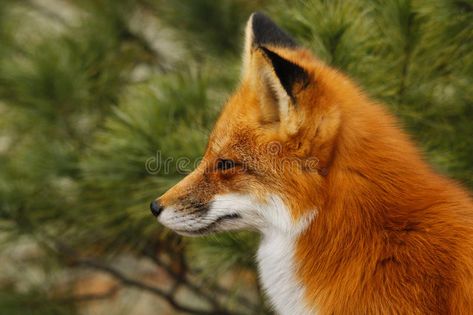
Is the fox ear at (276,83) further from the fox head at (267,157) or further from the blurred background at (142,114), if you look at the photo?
the blurred background at (142,114)

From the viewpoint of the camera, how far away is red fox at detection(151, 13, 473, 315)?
1.41 metres

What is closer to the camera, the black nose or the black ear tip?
the black nose

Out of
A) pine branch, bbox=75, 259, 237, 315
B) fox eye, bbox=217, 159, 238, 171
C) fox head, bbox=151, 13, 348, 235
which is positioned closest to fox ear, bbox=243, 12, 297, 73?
fox head, bbox=151, 13, 348, 235

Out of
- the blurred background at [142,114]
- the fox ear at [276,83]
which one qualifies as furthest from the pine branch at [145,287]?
the fox ear at [276,83]

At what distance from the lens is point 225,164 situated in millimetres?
1578

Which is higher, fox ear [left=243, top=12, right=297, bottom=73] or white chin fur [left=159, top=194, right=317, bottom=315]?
fox ear [left=243, top=12, right=297, bottom=73]

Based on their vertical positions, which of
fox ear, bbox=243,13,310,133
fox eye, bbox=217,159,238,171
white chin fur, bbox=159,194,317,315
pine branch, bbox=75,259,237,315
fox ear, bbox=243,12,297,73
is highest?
fox ear, bbox=243,12,297,73

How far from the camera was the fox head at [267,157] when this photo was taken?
1.49m

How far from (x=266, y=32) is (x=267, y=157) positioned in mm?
401

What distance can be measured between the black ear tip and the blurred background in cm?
30

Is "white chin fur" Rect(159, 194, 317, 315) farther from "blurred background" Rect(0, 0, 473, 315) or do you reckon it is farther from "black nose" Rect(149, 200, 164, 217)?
"blurred background" Rect(0, 0, 473, 315)

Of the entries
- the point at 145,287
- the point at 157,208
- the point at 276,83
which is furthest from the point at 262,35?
the point at 145,287

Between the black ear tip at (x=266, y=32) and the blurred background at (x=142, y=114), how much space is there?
0.30 meters

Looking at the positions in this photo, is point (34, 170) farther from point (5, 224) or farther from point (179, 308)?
point (179, 308)
